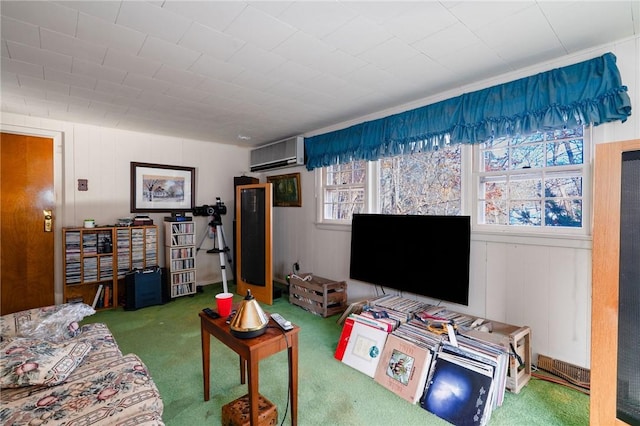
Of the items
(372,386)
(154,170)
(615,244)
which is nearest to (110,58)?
(154,170)

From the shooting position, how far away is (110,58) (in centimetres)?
207

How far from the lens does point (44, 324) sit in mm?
1839

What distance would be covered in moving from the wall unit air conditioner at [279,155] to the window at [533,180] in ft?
7.74

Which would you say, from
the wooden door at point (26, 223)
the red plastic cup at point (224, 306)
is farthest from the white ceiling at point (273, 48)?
the red plastic cup at point (224, 306)

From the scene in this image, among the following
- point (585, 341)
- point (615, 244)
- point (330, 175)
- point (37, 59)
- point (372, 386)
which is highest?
point (37, 59)

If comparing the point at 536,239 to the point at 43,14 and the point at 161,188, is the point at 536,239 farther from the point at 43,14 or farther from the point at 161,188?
the point at 161,188

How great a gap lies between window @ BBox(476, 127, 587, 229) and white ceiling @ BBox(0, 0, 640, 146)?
0.60 meters

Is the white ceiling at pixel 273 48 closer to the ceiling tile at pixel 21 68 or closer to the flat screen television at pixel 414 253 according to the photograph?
the ceiling tile at pixel 21 68

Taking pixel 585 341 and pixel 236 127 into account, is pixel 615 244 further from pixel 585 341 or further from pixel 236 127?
pixel 236 127

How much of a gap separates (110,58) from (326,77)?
5.22 feet

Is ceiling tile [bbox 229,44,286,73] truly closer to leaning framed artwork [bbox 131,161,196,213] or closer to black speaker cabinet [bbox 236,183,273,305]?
black speaker cabinet [bbox 236,183,273,305]

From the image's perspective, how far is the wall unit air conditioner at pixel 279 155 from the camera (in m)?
4.17

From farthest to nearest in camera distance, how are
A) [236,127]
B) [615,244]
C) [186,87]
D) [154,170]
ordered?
[154,170] → [236,127] → [186,87] → [615,244]

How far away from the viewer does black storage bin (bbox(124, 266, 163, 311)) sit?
362 cm
